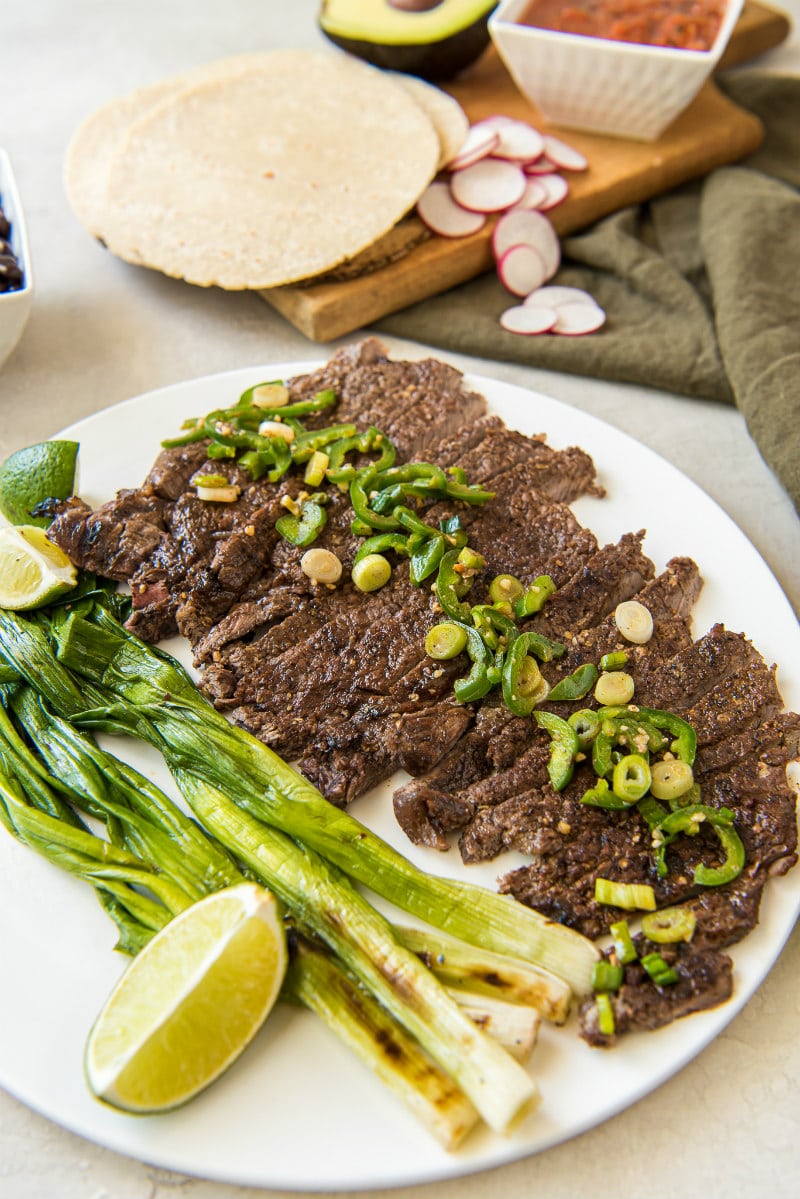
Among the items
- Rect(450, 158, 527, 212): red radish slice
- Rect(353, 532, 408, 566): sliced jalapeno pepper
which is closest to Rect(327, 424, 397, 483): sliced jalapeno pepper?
Rect(353, 532, 408, 566): sliced jalapeno pepper

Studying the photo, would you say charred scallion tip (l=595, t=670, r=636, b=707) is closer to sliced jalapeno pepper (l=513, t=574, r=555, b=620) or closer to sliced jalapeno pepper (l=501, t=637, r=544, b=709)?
sliced jalapeno pepper (l=501, t=637, r=544, b=709)

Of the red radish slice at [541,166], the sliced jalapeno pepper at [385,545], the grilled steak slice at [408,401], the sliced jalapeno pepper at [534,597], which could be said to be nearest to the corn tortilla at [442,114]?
the red radish slice at [541,166]

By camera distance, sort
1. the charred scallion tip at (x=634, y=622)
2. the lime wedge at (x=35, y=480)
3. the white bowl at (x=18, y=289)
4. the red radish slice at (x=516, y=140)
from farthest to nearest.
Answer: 1. the red radish slice at (x=516, y=140)
2. the white bowl at (x=18, y=289)
3. the lime wedge at (x=35, y=480)
4. the charred scallion tip at (x=634, y=622)

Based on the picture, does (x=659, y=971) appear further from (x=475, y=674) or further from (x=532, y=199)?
(x=532, y=199)

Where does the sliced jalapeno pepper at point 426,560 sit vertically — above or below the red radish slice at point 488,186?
below

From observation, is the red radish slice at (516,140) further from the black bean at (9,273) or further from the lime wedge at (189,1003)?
the lime wedge at (189,1003)

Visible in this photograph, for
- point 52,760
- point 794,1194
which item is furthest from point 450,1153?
point 52,760

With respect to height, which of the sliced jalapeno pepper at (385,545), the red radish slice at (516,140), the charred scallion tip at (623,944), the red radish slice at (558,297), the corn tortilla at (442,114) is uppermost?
the corn tortilla at (442,114)
